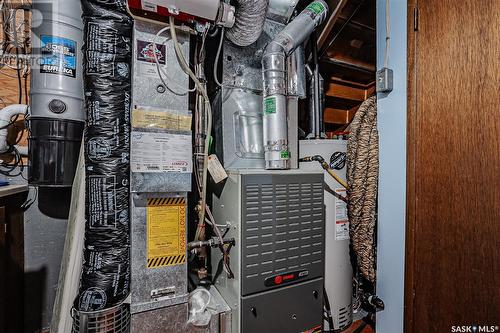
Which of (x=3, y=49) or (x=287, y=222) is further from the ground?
(x=3, y=49)

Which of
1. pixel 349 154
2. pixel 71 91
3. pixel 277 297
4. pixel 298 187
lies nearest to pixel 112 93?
pixel 71 91

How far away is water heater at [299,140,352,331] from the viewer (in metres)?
1.50

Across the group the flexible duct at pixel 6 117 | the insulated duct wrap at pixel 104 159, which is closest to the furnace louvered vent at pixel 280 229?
the insulated duct wrap at pixel 104 159

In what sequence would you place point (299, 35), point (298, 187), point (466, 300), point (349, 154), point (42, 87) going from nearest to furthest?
point (466, 300) < point (42, 87) < point (298, 187) < point (299, 35) < point (349, 154)

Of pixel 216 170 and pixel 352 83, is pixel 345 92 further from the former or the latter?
pixel 216 170

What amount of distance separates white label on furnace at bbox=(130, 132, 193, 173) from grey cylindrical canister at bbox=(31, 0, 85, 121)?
497mm

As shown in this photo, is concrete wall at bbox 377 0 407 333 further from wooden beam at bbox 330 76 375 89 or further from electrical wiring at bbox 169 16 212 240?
electrical wiring at bbox 169 16 212 240

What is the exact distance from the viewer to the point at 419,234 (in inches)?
45.8

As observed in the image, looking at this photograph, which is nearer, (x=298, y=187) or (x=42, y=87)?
(x=42, y=87)

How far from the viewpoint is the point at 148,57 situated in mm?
1080

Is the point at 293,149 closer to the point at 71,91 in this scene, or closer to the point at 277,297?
the point at 277,297

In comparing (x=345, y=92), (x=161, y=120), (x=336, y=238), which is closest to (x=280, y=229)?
(x=336, y=238)

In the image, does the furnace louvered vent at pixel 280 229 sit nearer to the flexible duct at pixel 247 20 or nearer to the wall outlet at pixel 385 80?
the wall outlet at pixel 385 80

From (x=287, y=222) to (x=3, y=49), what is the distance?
2.01 metres
